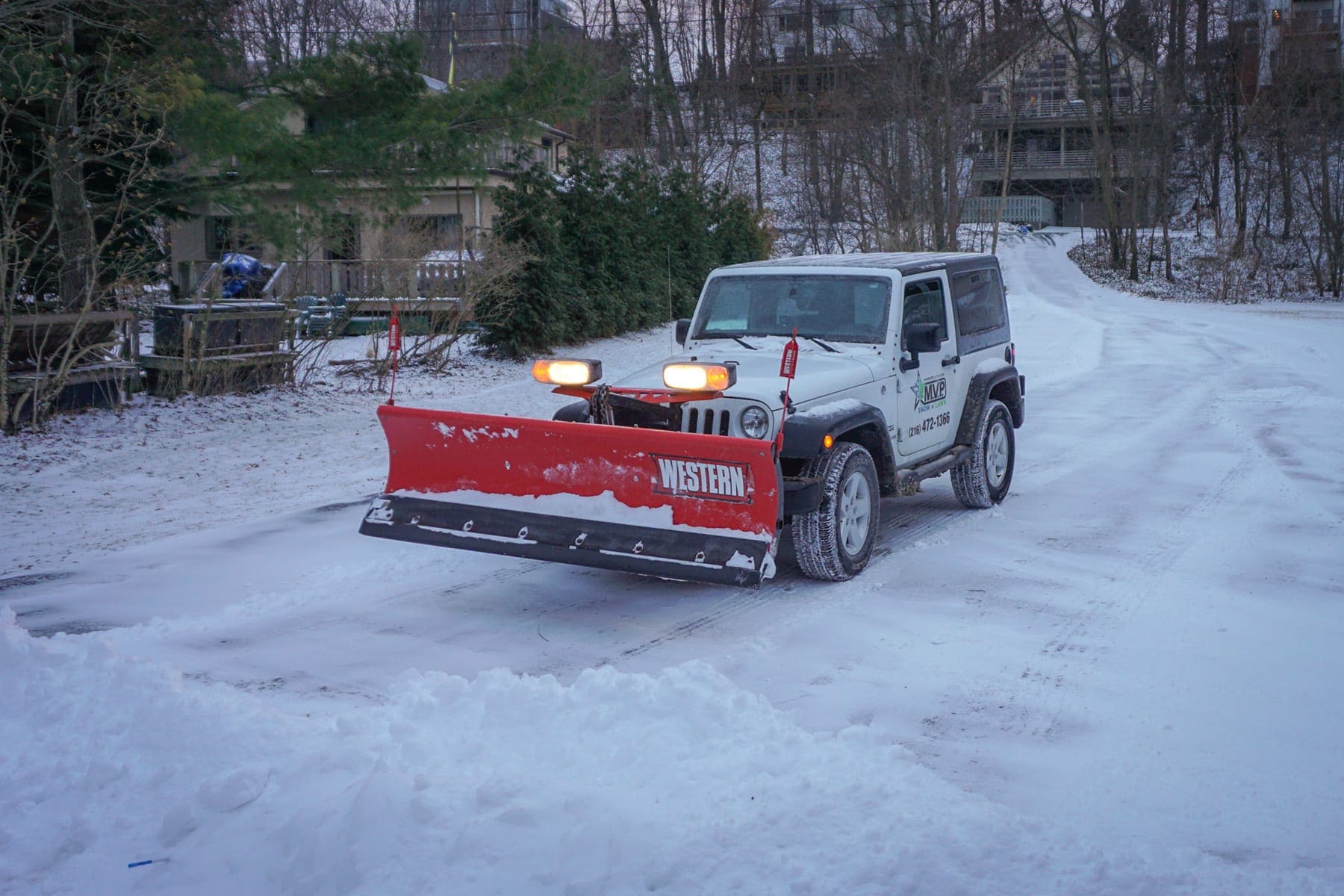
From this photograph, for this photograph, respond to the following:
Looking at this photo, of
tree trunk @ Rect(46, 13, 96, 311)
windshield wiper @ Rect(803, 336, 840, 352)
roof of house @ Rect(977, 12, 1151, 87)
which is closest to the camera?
windshield wiper @ Rect(803, 336, 840, 352)

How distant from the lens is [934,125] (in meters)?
33.9

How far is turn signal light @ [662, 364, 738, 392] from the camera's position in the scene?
243 inches

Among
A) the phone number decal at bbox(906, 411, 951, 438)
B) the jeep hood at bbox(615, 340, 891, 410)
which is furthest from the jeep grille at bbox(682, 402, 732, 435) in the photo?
the phone number decal at bbox(906, 411, 951, 438)

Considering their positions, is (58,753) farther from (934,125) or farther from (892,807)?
(934,125)

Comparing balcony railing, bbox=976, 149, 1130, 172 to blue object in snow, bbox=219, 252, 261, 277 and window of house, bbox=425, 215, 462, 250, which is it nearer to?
window of house, bbox=425, 215, 462, 250

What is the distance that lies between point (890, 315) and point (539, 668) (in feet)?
11.7

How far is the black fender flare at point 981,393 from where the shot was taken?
848 cm

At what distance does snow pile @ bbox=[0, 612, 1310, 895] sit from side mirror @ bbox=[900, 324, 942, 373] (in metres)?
3.34

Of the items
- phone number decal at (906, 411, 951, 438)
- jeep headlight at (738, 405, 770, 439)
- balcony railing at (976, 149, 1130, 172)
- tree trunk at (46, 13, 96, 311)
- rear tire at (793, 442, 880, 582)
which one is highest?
balcony railing at (976, 149, 1130, 172)

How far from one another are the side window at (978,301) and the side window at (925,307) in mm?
208

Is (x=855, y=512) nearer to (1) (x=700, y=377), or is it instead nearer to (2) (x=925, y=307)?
(1) (x=700, y=377)

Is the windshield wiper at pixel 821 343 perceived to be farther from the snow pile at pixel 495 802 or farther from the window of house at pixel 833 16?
the window of house at pixel 833 16

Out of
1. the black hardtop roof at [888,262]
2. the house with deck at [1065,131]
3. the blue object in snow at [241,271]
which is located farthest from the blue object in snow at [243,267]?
the house with deck at [1065,131]

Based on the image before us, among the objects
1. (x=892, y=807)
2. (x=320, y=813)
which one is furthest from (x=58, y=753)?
(x=892, y=807)
